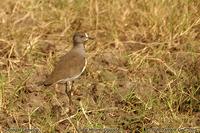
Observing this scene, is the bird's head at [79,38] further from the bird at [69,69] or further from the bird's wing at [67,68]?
the bird's wing at [67,68]

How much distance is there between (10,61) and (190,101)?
236cm

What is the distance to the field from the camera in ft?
20.3

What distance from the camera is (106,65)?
25.4ft

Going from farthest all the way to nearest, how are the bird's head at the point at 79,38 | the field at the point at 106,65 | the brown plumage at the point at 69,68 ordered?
the bird's head at the point at 79,38 → the brown plumage at the point at 69,68 → the field at the point at 106,65

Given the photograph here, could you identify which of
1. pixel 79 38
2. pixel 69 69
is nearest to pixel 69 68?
pixel 69 69

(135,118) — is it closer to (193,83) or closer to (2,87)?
(193,83)

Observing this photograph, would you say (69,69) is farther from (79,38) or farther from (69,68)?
(79,38)

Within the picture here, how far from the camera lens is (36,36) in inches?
331

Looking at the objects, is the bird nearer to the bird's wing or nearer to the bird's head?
the bird's wing

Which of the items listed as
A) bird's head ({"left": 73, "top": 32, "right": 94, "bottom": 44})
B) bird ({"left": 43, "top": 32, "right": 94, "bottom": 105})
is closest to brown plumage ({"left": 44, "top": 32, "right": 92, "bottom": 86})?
bird ({"left": 43, "top": 32, "right": 94, "bottom": 105})

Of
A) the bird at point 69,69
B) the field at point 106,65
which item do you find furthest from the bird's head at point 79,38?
the field at point 106,65

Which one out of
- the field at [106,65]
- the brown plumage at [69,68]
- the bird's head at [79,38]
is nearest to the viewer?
the field at [106,65]

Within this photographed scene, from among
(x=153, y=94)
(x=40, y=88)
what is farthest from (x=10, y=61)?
(x=153, y=94)

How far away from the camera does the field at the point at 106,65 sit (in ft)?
20.3
